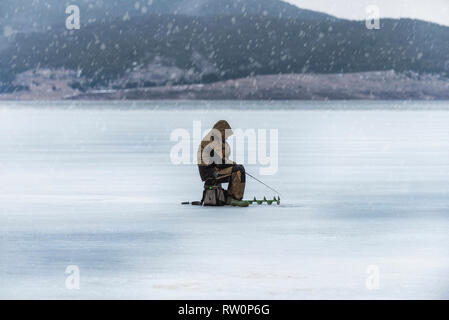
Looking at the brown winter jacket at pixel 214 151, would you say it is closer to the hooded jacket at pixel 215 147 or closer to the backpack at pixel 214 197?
the hooded jacket at pixel 215 147

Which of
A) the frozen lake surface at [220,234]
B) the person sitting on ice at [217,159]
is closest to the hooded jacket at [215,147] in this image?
the person sitting on ice at [217,159]

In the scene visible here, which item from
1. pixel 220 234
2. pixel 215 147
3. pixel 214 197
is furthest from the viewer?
pixel 214 197

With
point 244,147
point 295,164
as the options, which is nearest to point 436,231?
point 295,164

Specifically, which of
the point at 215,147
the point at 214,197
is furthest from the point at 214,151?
the point at 214,197

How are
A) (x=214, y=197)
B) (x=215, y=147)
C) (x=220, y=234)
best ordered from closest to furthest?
(x=220, y=234), (x=215, y=147), (x=214, y=197)

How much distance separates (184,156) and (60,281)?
601 inches

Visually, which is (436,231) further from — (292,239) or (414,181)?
(414,181)

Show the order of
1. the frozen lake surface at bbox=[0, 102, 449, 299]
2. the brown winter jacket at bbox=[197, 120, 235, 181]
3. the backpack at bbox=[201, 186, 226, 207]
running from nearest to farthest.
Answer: the frozen lake surface at bbox=[0, 102, 449, 299], the brown winter jacket at bbox=[197, 120, 235, 181], the backpack at bbox=[201, 186, 226, 207]

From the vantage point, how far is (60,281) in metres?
7.98

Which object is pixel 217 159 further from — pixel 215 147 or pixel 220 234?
pixel 220 234

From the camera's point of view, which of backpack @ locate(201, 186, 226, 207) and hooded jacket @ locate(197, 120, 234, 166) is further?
backpack @ locate(201, 186, 226, 207)

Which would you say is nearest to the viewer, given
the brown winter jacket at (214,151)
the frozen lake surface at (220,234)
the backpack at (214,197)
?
the frozen lake surface at (220,234)

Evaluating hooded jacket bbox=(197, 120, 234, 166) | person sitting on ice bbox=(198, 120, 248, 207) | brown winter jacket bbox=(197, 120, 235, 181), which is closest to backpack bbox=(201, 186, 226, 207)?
person sitting on ice bbox=(198, 120, 248, 207)

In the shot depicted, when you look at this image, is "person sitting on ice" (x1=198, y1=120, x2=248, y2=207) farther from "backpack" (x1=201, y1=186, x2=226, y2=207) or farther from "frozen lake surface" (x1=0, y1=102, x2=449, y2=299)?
"frozen lake surface" (x1=0, y1=102, x2=449, y2=299)
